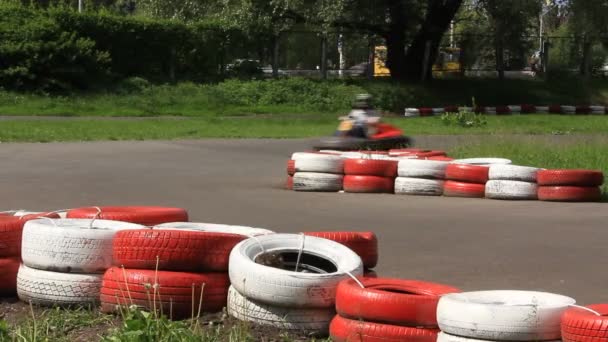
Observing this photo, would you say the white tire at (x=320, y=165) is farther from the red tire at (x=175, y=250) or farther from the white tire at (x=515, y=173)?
the red tire at (x=175, y=250)

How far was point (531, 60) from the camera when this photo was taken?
152 ft

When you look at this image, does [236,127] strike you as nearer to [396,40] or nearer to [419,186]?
[419,186]

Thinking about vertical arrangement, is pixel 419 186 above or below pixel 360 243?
below

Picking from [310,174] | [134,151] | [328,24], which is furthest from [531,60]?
[310,174]

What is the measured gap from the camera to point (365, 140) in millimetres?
16703

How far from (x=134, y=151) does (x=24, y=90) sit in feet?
43.8

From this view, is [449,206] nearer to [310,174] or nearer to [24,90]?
[310,174]

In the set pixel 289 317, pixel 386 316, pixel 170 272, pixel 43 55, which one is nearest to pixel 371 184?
pixel 170 272

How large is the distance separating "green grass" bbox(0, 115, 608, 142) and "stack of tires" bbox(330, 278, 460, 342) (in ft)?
48.3

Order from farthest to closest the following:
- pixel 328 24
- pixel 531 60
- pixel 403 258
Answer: pixel 531 60
pixel 328 24
pixel 403 258

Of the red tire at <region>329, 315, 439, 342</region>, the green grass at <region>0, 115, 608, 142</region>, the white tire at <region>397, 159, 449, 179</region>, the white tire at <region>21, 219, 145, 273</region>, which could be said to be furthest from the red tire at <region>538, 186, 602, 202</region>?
the green grass at <region>0, 115, 608, 142</region>

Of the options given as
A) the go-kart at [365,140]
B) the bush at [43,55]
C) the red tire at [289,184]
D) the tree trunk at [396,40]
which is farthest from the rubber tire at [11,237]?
the tree trunk at [396,40]

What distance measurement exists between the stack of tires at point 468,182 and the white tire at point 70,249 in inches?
263

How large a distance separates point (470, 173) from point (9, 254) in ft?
22.4
